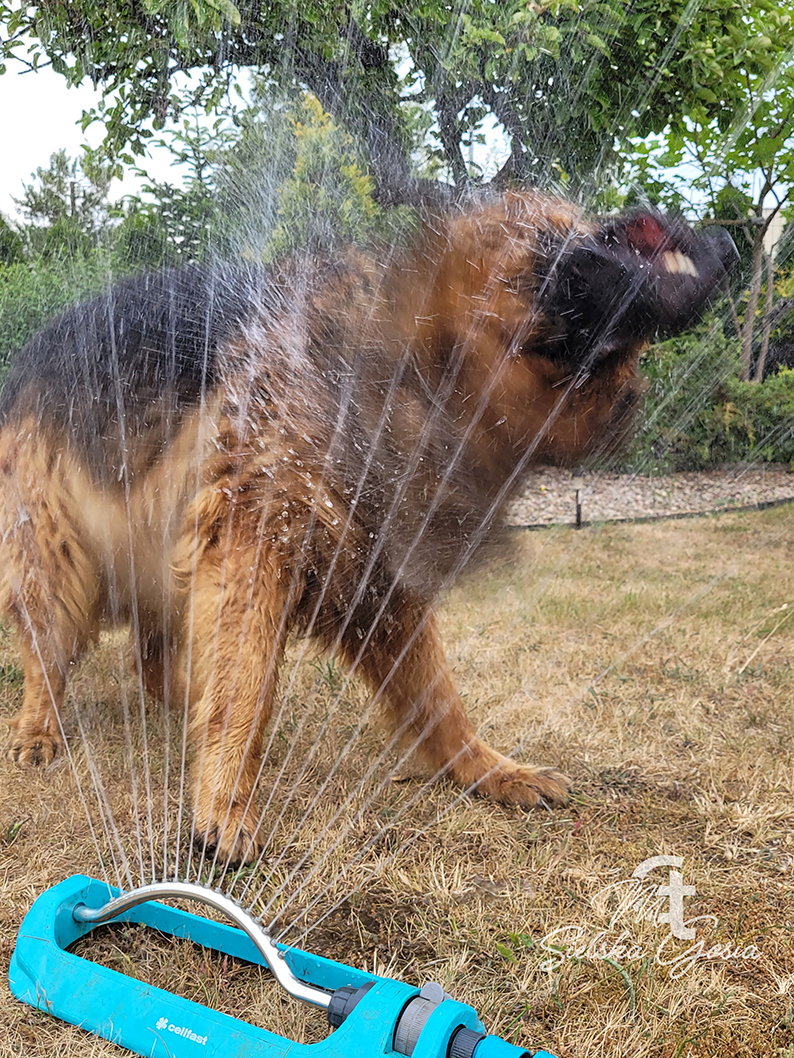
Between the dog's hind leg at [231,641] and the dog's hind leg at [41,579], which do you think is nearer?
the dog's hind leg at [231,641]

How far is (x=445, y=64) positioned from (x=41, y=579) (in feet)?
5.88

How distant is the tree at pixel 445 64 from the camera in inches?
73.0

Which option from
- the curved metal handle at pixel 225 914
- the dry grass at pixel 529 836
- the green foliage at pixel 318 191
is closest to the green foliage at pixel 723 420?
the dry grass at pixel 529 836

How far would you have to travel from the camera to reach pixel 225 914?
1405 millimetres

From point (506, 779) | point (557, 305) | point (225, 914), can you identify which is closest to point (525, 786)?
point (506, 779)

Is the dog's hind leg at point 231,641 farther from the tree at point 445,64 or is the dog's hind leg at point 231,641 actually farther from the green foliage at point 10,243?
the green foliage at point 10,243

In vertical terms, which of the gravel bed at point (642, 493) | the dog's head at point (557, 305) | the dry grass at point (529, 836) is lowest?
the dry grass at point (529, 836)

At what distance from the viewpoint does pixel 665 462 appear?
4.14 m

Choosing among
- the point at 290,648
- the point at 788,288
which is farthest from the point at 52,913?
the point at 788,288

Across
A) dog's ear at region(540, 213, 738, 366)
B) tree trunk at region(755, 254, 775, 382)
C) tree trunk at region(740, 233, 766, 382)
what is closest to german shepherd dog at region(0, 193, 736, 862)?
dog's ear at region(540, 213, 738, 366)

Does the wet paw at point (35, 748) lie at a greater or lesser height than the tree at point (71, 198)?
lesser

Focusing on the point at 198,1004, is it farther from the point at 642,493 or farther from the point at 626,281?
the point at 642,493

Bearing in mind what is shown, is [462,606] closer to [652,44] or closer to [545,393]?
[545,393]

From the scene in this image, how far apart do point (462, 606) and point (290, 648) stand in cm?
55
